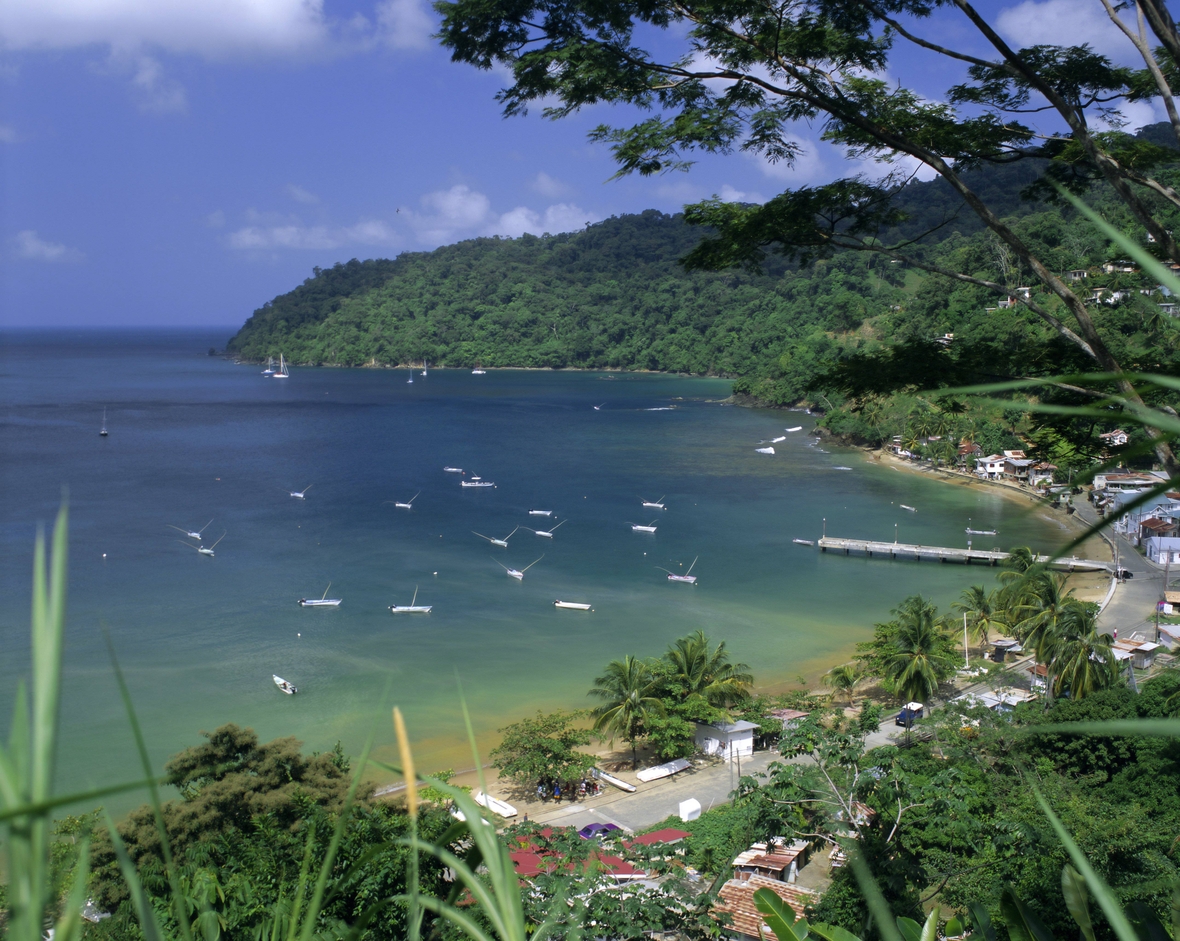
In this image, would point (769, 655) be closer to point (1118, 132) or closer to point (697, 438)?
point (1118, 132)

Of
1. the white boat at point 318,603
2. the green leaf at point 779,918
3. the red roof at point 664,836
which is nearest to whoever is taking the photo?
the green leaf at point 779,918

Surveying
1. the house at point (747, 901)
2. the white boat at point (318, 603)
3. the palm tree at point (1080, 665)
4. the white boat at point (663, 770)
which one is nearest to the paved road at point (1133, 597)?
the palm tree at point (1080, 665)

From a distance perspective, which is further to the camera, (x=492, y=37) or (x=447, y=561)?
(x=447, y=561)

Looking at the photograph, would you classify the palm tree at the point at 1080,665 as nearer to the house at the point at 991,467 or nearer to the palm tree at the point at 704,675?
the palm tree at the point at 704,675

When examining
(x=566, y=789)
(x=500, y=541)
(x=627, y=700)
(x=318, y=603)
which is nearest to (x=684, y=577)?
(x=500, y=541)

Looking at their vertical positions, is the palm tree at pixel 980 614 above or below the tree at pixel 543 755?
above

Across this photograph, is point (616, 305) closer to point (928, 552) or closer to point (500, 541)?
point (500, 541)

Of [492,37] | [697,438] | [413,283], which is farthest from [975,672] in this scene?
[413,283]
